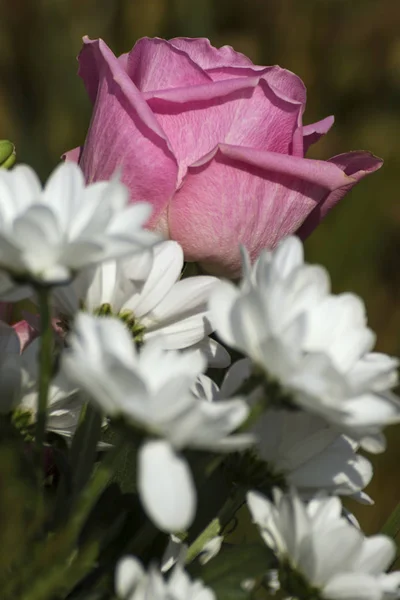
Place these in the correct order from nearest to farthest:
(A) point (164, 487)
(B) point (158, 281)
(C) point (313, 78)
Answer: (A) point (164, 487), (B) point (158, 281), (C) point (313, 78)

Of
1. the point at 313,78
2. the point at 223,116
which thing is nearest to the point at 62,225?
the point at 223,116

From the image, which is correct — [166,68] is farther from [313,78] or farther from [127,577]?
[313,78]

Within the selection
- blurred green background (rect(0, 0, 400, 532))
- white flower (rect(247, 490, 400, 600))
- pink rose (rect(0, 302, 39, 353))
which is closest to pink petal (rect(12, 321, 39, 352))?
pink rose (rect(0, 302, 39, 353))

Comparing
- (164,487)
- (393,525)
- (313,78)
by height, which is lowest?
(313,78)

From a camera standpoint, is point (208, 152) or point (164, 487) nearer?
point (164, 487)

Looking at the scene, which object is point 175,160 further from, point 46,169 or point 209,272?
point 46,169

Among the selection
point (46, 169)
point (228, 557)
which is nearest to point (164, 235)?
point (228, 557)
